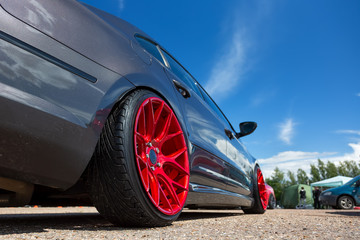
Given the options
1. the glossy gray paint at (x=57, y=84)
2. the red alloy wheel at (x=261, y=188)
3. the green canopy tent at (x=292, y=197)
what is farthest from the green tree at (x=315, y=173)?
the glossy gray paint at (x=57, y=84)

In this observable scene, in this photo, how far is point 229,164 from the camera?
10.8 feet

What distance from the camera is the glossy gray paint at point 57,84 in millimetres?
1276

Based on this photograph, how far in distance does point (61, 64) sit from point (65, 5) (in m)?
0.31

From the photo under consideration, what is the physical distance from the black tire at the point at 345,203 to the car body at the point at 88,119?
42.5 ft

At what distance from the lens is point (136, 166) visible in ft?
5.50

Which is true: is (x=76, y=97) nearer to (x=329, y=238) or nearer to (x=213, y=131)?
(x=329, y=238)

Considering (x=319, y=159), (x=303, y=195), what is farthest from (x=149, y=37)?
(x=319, y=159)

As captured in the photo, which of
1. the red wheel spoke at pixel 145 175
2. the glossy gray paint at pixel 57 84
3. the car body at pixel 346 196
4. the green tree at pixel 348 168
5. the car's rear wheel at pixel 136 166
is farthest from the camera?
the green tree at pixel 348 168

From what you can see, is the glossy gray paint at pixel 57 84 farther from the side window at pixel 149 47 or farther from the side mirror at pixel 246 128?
the side mirror at pixel 246 128

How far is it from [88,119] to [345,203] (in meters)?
14.2

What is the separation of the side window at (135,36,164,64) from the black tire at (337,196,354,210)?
43.5 feet

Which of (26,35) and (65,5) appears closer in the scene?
(26,35)

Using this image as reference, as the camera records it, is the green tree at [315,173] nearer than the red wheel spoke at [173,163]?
No

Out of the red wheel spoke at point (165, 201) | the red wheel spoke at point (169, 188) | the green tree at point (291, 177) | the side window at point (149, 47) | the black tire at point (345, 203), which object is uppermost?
the green tree at point (291, 177)
